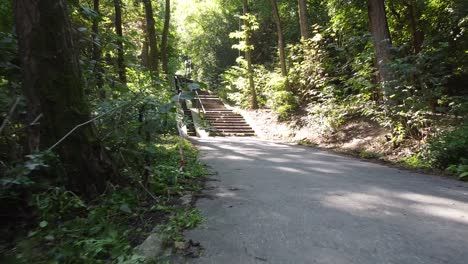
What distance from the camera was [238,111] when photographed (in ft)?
79.0

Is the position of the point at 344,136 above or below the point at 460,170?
above

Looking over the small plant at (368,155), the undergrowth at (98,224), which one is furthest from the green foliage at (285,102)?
the undergrowth at (98,224)

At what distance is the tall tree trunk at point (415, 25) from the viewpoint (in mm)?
12859

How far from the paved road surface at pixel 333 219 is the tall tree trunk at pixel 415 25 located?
25.5 feet

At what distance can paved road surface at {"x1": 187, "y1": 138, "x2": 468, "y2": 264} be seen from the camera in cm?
320

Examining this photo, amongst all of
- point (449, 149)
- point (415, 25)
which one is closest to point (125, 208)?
point (449, 149)

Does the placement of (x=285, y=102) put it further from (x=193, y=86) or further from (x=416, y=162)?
(x=193, y=86)

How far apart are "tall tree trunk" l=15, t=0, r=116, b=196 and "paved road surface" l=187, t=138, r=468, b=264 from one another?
155 centimetres

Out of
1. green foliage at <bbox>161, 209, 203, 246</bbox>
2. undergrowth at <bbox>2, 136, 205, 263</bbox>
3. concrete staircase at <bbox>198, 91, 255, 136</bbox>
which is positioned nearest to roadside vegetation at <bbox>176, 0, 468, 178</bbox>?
concrete staircase at <bbox>198, 91, 255, 136</bbox>

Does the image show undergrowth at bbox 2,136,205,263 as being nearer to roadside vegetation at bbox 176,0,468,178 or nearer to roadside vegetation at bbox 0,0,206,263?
roadside vegetation at bbox 0,0,206,263

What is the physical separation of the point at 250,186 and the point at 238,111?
Result: 18170 millimetres

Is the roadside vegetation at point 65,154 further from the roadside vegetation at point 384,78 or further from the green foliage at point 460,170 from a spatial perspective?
the roadside vegetation at point 384,78

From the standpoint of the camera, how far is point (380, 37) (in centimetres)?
1095

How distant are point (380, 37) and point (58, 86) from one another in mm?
9808
